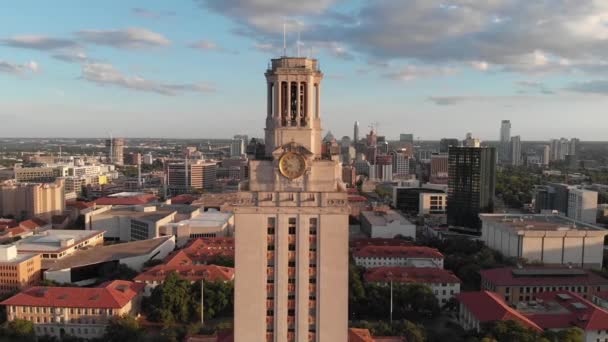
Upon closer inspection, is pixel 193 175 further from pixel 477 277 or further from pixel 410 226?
pixel 477 277

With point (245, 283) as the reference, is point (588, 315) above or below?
below

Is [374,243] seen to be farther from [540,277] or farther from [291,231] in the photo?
[291,231]

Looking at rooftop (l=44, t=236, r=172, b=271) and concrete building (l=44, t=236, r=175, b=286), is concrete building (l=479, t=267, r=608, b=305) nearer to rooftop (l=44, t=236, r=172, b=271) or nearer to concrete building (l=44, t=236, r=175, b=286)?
concrete building (l=44, t=236, r=175, b=286)

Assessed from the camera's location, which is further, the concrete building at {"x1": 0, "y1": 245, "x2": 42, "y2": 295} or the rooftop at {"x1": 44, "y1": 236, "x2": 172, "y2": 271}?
the rooftop at {"x1": 44, "y1": 236, "x2": 172, "y2": 271}

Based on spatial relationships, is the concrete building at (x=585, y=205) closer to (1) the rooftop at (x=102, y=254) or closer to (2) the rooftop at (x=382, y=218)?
(2) the rooftop at (x=382, y=218)

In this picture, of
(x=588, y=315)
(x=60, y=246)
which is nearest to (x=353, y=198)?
(x=60, y=246)

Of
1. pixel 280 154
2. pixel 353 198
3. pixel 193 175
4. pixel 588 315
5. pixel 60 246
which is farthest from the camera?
pixel 193 175

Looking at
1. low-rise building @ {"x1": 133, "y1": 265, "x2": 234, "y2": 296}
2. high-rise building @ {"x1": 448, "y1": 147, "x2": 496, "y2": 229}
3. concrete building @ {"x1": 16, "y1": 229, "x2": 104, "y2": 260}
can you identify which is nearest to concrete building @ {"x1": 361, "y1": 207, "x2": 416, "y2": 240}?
high-rise building @ {"x1": 448, "y1": 147, "x2": 496, "y2": 229}
